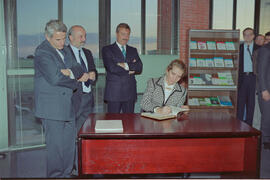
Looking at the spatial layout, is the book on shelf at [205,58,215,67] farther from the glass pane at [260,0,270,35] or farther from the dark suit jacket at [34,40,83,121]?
the dark suit jacket at [34,40,83,121]

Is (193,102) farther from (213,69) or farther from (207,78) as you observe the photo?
(213,69)

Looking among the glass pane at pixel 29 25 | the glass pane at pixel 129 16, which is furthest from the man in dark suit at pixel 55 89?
the glass pane at pixel 129 16

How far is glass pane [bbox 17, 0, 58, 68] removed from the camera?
4520mm

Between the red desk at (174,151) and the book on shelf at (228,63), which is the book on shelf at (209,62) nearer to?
the book on shelf at (228,63)

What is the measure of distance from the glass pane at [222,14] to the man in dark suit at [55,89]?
4545mm

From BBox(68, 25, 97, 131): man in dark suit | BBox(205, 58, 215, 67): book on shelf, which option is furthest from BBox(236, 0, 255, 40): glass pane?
BBox(68, 25, 97, 131): man in dark suit

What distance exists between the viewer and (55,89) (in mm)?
2961

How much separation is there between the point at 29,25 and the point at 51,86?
6.76ft

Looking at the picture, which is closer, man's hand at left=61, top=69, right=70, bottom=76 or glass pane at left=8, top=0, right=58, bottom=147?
man's hand at left=61, top=69, right=70, bottom=76

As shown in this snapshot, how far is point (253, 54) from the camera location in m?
5.44

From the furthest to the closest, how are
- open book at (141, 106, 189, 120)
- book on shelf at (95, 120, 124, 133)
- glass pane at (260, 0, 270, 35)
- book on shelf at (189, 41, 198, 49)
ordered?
glass pane at (260, 0, 270, 35), book on shelf at (189, 41, 198, 49), open book at (141, 106, 189, 120), book on shelf at (95, 120, 124, 133)

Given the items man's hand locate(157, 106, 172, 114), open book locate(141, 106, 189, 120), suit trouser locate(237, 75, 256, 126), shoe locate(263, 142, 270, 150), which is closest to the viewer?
open book locate(141, 106, 189, 120)

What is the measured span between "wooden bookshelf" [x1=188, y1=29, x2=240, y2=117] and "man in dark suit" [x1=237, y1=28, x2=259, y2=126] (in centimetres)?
11

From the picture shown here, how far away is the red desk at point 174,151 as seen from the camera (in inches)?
94.9
